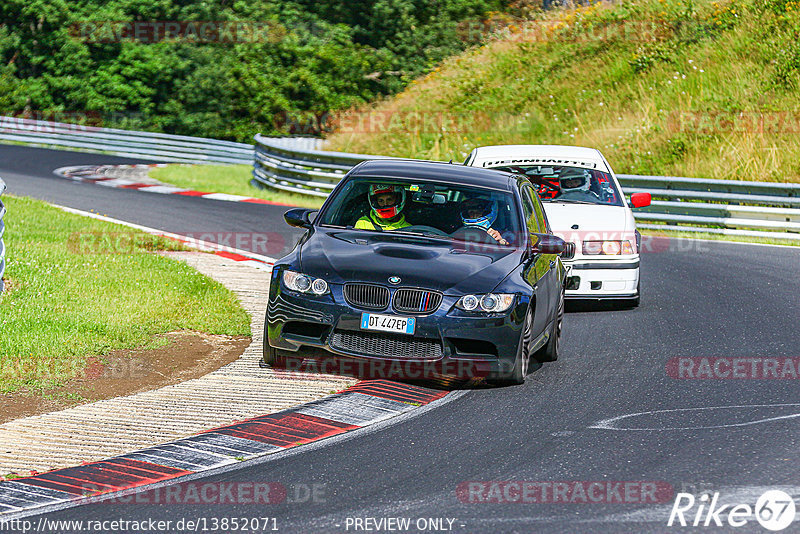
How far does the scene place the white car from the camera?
12.1m

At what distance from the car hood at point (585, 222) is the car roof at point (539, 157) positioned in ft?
3.03

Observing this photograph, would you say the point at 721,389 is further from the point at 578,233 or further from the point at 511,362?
the point at 578,233

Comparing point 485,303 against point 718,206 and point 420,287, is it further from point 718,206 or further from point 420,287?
point 718,206

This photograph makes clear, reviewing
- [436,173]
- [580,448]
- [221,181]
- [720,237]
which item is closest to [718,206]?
[720,237]

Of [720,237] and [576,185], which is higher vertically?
[576,185]

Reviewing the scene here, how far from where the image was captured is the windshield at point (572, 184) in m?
13.0

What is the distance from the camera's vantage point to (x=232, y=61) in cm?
4725

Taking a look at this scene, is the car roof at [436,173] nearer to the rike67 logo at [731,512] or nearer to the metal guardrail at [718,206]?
the rike67 logo at [731,512]

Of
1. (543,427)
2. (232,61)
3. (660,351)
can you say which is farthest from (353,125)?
(543,427)

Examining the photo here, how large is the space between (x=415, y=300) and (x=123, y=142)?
3262 cm

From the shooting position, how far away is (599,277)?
39.9 feet

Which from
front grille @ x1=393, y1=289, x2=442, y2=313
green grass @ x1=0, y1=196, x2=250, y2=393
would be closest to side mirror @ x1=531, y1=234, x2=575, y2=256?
front grille @ x1=393, y1=289, x2=442, y2=313

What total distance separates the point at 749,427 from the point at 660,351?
2793 millimetres

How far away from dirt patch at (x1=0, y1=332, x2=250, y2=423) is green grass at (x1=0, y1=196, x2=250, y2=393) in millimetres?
142
